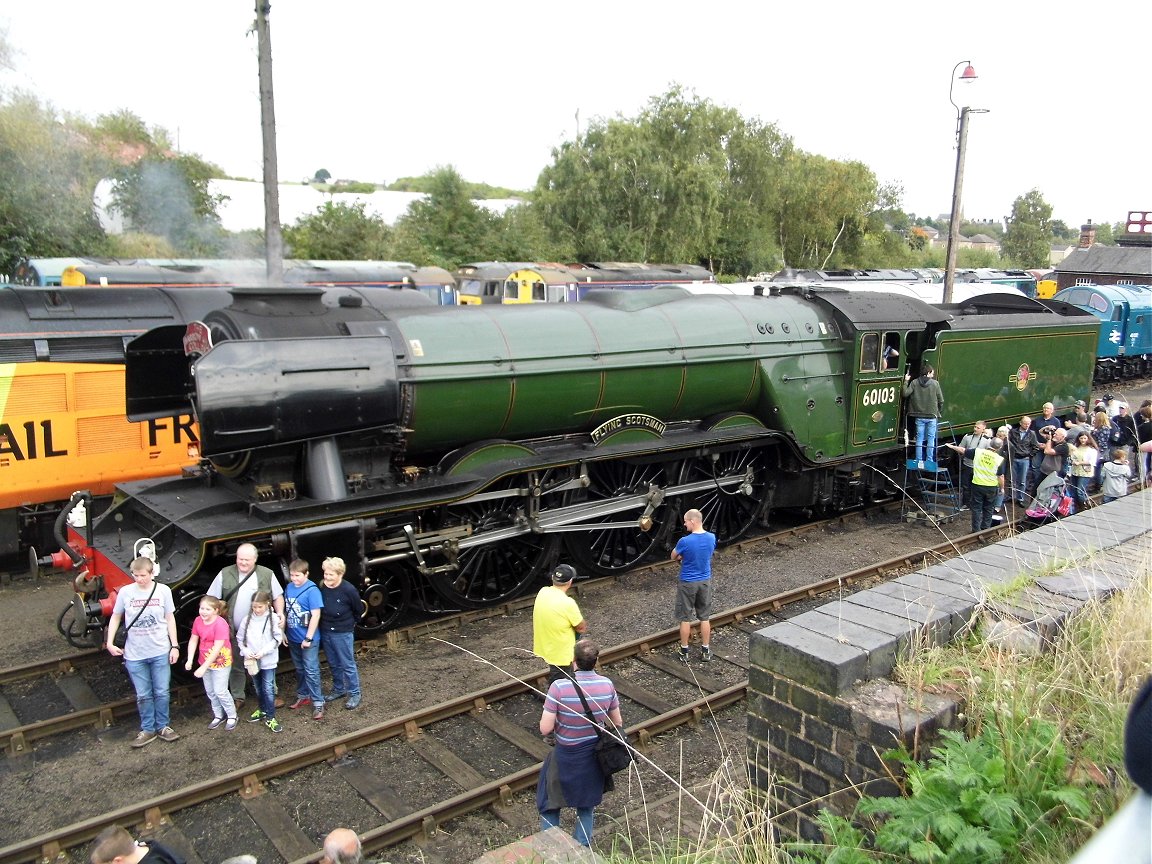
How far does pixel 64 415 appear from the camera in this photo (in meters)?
9.63

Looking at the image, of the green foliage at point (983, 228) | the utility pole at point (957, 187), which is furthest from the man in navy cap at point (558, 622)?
the green foliage at point (983, 228)

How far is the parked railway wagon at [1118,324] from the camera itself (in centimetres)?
2336

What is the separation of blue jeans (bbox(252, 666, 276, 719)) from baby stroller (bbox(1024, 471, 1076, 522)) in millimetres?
8764

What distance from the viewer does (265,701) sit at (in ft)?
21.0

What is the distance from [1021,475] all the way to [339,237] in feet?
101

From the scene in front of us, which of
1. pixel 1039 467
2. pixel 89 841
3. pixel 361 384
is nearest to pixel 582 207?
pixel 1039 467

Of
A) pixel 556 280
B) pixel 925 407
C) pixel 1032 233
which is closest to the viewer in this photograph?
pixel 925 407

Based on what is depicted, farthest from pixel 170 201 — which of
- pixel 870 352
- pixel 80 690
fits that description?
pixel 80 690

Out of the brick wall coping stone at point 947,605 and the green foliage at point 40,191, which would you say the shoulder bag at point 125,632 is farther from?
the green foliage at point 40,191

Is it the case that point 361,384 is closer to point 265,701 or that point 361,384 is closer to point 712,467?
point 265,701

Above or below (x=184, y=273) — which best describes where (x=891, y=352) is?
below

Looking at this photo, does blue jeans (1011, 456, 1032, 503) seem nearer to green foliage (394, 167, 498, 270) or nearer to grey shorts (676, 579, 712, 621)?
grey shorts (676, 579, 712, 621)

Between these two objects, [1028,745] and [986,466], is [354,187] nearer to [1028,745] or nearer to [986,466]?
[986,466]

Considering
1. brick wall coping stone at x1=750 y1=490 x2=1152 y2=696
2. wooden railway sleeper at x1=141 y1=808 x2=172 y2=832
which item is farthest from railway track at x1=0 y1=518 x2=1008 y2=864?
brick wall coping stone at x1=750 y1=490 x2=1152 y2=696
